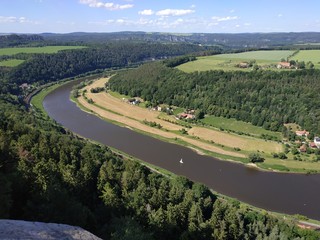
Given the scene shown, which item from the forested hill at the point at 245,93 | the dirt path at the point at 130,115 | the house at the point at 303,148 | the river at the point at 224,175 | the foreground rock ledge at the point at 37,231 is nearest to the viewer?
the foreground rock ledge at the point at 37,231

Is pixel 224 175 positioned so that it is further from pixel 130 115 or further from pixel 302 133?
pixel 130 115

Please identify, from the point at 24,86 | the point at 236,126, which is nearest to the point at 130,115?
the point at 236,126

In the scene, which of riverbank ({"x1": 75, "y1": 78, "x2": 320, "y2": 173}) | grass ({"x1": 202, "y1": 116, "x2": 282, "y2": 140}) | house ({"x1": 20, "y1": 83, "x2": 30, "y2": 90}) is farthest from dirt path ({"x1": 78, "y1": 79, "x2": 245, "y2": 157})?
house ({"x1": 20, "y1": 83, "x2": 30, "y2": 90})

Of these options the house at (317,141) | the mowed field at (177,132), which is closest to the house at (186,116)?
the mowed field at (177,132)

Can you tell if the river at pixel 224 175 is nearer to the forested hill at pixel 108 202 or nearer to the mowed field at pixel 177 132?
the mowed field at pixel 177 132

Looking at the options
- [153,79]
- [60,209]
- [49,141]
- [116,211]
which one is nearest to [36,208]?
[60,209]

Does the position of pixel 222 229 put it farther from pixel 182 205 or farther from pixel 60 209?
pixel 60 209

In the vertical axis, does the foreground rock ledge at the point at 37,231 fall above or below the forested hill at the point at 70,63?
above

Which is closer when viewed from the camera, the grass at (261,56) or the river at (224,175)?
the river at (224,175)
